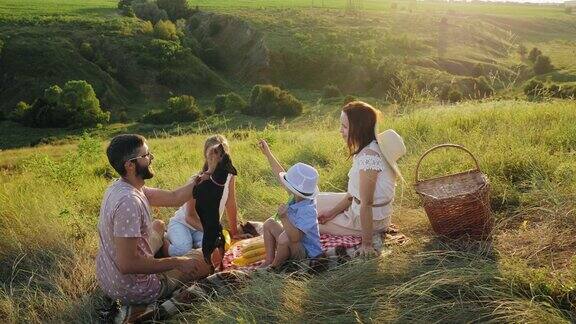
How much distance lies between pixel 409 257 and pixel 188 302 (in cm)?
153

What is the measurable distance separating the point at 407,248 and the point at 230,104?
35.1 m

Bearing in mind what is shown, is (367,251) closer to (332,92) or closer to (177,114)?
(177,114)

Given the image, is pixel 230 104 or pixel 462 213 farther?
pixel 230 104

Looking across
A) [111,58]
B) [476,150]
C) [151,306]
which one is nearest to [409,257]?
[151,306]

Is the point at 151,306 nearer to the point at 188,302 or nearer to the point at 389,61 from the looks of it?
the point at 188,302

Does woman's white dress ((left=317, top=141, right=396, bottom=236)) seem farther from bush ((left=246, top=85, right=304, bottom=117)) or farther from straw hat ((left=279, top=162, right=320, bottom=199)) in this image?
bush ((left=246, top=85, right=304, bottom=117))

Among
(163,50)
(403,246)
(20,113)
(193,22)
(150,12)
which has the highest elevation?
(403,246)

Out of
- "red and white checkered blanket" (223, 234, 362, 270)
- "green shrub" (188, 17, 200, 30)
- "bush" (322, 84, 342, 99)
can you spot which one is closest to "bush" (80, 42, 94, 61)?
"green shrub" (188, 17, 200, 30)

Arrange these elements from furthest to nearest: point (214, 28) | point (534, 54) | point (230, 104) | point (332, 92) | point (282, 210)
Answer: point (214, 28), point (534, 54), point (332, 92), point (230, 104), point (282, 210)

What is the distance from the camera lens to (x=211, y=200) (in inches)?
147

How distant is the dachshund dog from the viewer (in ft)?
12.2

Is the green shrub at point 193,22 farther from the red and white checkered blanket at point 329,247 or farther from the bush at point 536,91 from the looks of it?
the red and white checkered blanket at point 329,247

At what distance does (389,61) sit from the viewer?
152ft

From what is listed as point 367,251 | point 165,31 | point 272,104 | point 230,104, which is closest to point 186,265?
point 367,251
